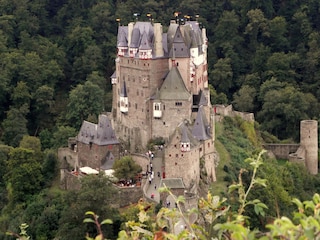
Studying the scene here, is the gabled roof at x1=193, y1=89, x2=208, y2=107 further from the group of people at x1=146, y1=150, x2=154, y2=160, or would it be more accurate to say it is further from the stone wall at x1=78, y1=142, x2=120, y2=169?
the stone wall at x1=78, y1=142, x2=120, y2=169

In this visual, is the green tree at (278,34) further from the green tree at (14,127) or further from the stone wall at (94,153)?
the stone wall at (94,153)

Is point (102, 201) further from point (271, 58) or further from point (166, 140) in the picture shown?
point (271, 58)

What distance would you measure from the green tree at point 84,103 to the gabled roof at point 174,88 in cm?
1901

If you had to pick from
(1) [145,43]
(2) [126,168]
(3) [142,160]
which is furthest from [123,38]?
(2) [126,168]

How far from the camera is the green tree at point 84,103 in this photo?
195ft

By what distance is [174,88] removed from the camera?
1588 inches

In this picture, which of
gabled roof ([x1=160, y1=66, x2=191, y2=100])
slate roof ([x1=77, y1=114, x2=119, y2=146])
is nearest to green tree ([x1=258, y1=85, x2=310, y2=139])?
gabled roof ([x1=160, y1=66, x2=191, y2=100])

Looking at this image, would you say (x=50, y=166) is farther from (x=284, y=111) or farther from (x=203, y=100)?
(x=284, y=111)

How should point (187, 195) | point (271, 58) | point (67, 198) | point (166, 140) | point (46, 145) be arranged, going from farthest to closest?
point (271, 58), point (46, 145), point (166, 140), point (67, 198), point (187, 195)

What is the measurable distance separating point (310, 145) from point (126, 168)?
16.3m

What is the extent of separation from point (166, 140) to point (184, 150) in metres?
4.18

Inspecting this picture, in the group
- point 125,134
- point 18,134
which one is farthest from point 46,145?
point 125,134

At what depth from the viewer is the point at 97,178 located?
36.2m

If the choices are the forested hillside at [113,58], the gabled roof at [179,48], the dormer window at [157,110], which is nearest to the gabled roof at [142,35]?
the gabled roof at [179,48]
